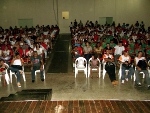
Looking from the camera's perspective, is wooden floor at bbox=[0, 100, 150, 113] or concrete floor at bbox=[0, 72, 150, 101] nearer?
wooden floor at bbox=[0, 100, 150, 113]

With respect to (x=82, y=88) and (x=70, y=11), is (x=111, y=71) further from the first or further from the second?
(x=70, y=11)

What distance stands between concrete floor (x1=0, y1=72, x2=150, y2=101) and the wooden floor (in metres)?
1.71

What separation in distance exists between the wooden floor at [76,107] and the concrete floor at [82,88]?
1708 millimetres

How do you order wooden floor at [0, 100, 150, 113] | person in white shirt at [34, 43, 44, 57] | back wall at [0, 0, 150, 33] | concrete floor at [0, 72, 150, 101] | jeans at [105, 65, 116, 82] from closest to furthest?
wooden floor at [0, 100, 150, 113] < concrete floor at [0, 72, 150, 101] < jeans at [105, 65, 116, 82] < person in white shirt at [34, 43, 44, 57] < back wall at [0, 0, 150, 33]

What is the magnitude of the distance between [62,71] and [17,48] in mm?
2604

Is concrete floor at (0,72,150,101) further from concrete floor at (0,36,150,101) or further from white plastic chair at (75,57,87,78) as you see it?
white plastic chair at (75,57,87,78)

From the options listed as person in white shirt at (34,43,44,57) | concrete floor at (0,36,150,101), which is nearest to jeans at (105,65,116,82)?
concrete floor at (0,36,150,101)

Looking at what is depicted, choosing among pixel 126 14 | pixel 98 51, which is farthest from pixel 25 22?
pixel 98 51

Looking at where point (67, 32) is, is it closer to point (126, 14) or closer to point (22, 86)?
point (126, 14)

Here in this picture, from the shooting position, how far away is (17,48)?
8.55 meters

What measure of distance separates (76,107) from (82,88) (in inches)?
102

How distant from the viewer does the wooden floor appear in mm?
3404

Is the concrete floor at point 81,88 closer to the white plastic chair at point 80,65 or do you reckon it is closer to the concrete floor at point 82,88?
the concrete floor at point 82,88

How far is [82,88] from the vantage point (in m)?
6.11
